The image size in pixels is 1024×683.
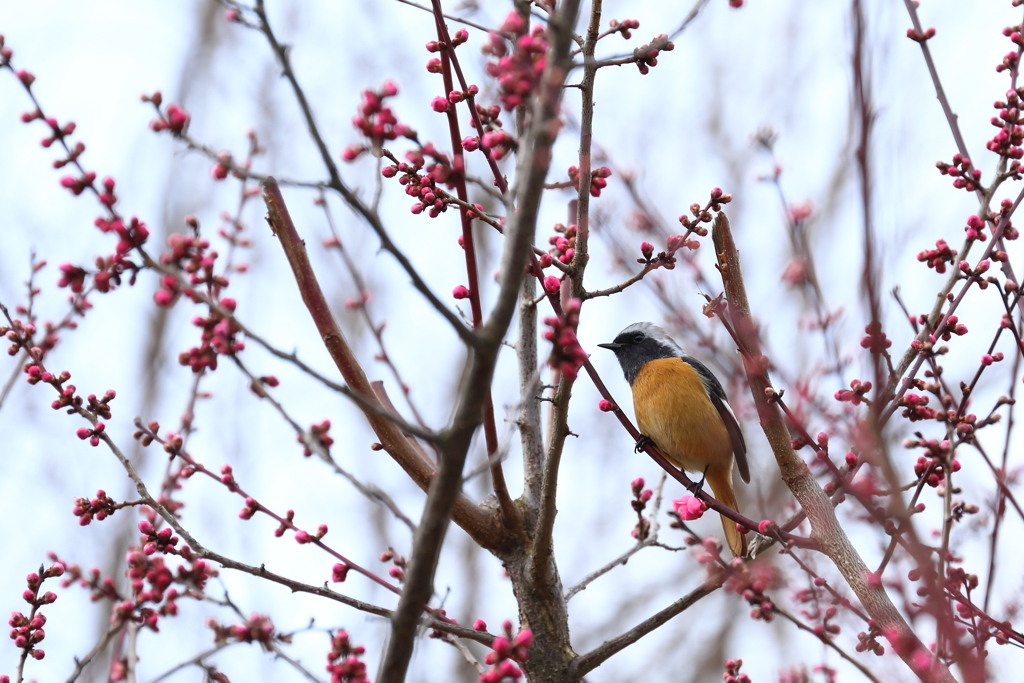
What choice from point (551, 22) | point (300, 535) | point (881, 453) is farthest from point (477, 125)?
point (881, 453)

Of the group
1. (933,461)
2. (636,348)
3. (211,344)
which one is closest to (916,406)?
(933,461)

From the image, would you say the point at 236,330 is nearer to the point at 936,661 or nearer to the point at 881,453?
the point at 881,453

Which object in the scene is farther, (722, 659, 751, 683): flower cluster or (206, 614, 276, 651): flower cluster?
(722, 659, 751, 683): flower cluster

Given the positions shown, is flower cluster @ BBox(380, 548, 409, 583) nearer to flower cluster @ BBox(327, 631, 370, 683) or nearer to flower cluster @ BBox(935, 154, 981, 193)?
flower cluster @ BBox(327, 631, 370, 683)

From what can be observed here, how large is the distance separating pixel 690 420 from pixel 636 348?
35.9 inches

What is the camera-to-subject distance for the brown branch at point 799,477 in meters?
2.33

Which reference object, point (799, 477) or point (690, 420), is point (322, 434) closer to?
point (799, 477)

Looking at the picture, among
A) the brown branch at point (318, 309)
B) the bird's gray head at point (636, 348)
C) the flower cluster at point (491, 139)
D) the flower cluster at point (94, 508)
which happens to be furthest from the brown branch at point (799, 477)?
the bird's gray head at point (636, 348)

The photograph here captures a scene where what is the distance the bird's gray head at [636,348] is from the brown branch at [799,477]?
9.93ft

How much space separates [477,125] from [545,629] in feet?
5.84

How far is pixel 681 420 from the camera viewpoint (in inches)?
207

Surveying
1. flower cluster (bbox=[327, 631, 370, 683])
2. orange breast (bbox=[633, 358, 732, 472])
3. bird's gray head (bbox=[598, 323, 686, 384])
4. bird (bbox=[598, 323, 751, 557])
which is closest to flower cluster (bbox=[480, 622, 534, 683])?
flower cluster (bbox=[327, 631, 370, 683])

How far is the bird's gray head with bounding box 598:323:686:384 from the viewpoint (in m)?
5.98

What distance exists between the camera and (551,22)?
67.4 inches
